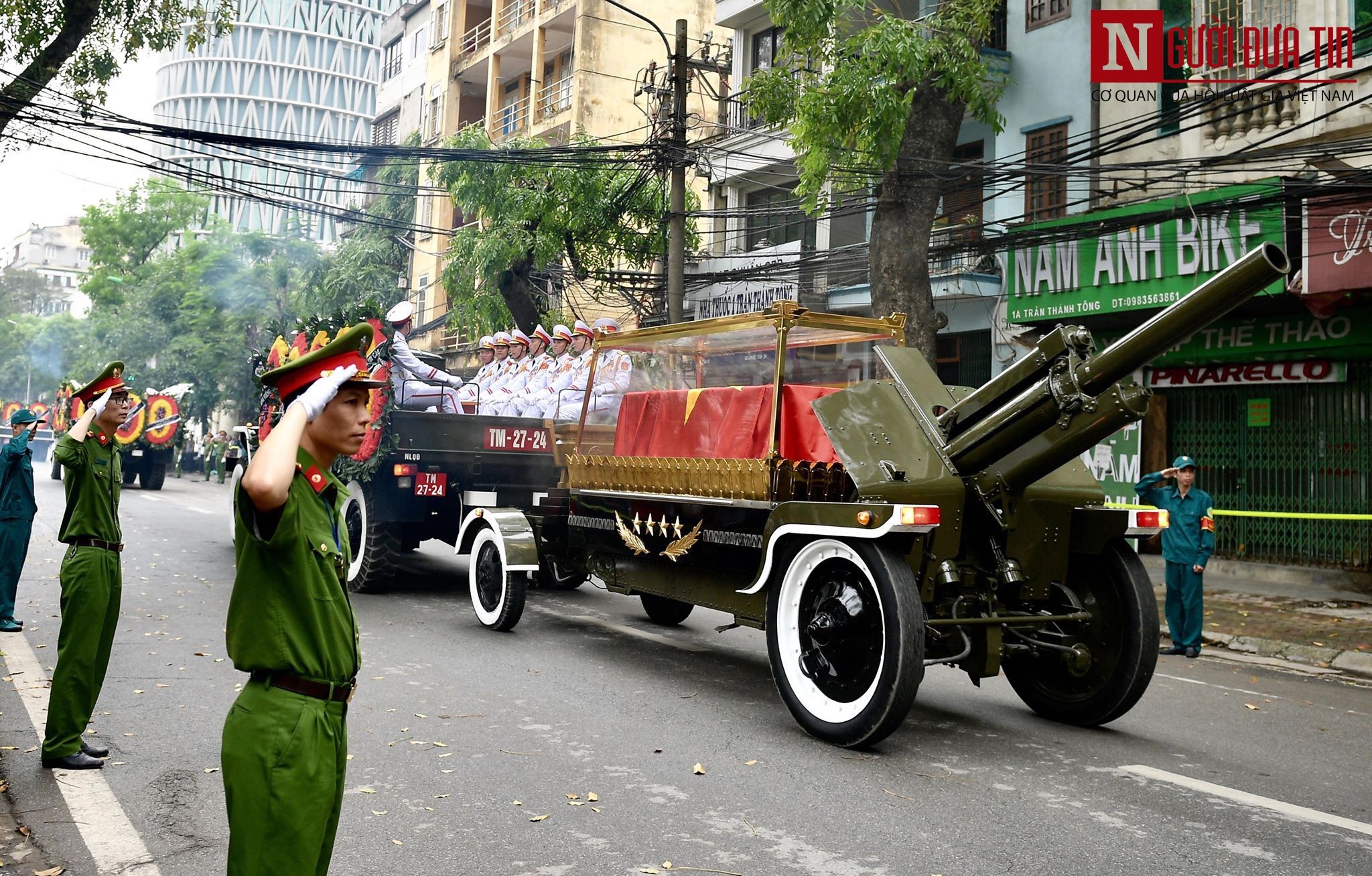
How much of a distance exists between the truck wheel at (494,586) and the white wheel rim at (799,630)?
3131mm

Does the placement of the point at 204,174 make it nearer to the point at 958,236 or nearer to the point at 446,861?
the point at 958,236

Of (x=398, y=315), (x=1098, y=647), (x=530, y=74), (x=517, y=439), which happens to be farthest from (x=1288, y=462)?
(x=530, y=74)

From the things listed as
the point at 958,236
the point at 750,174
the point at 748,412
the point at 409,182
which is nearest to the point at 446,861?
the point at 748,412

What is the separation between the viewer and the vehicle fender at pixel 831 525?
19.2 feet

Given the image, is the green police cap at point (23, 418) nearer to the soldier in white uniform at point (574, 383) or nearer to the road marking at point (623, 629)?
the soldier in white uniform at point (574, 383)

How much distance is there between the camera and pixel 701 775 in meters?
5.47

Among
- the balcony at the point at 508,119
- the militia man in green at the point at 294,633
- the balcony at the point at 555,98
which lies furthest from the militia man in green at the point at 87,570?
the balcony at the point at 508,119

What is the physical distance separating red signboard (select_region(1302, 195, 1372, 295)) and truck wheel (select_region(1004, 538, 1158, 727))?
7.38 m

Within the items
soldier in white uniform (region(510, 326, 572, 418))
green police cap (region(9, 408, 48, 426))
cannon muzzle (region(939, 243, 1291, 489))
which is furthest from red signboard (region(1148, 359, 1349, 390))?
green police cap (region(9, 408, 48, 426))

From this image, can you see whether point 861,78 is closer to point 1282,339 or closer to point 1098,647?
point 1282,339

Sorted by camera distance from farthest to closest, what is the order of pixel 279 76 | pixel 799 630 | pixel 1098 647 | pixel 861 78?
pixel 279 76 < pixel 861 78 < pixel 1098 647 < pixel 799 630

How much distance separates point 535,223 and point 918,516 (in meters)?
17.5

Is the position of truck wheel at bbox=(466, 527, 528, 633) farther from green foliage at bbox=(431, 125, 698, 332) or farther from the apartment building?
the apartment building

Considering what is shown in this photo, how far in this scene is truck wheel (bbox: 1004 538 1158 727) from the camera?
21.1 feet
